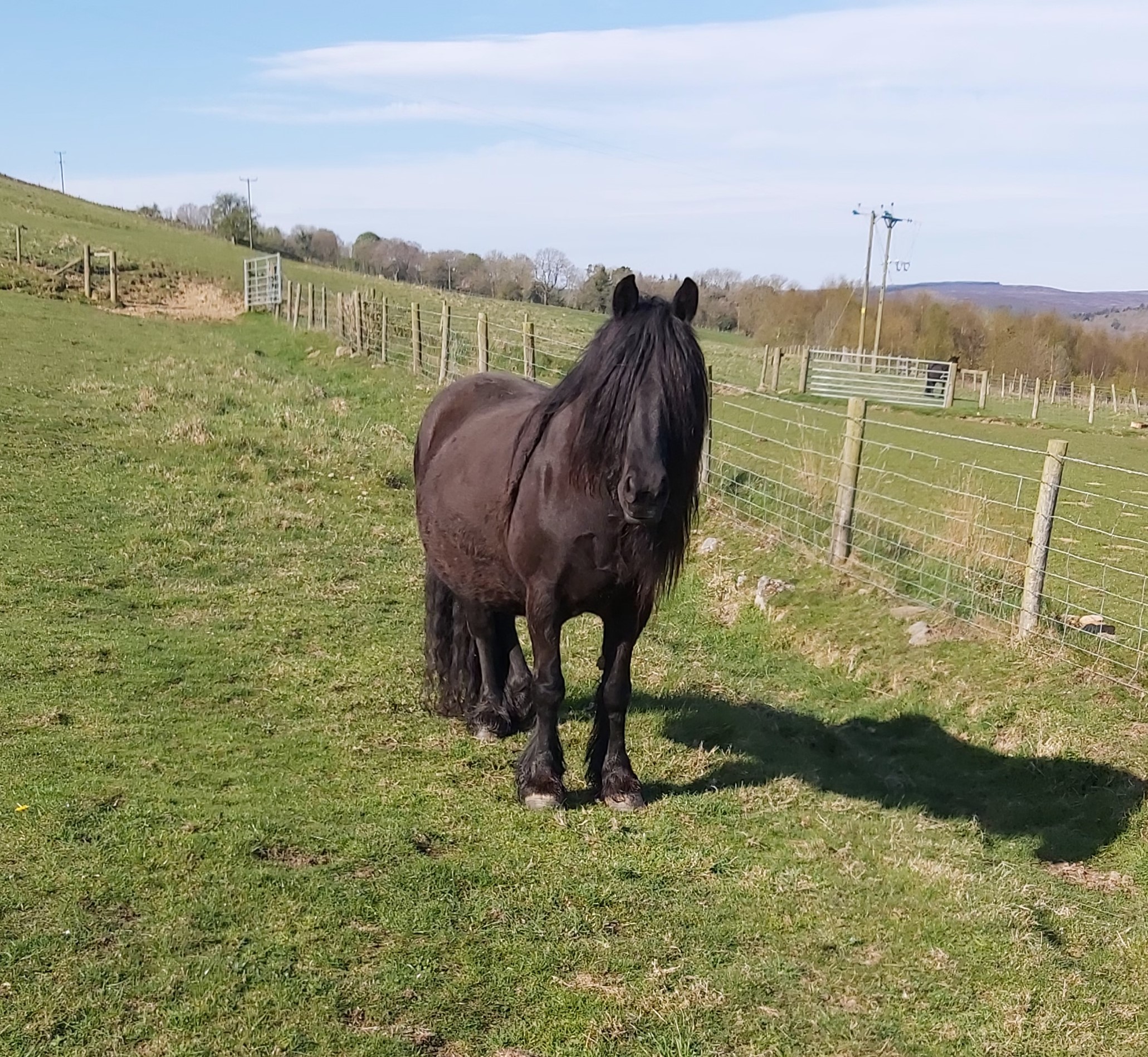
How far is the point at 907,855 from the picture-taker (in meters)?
4.46

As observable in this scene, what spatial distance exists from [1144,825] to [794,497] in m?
5.09

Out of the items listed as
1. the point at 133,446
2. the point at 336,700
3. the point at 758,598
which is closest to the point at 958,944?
the point at 336,700

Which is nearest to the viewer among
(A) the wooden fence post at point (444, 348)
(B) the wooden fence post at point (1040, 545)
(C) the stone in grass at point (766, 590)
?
(B) the wooden fence post at point (1040, 545)

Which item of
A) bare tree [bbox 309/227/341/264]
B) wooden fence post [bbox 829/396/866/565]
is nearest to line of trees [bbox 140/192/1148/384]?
bare tree [bbox 309/227/341/264]

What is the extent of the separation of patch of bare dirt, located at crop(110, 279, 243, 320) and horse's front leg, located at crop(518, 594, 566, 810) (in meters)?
28.1

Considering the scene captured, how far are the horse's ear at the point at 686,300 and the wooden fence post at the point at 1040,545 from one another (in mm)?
3349

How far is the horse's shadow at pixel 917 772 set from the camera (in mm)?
5188

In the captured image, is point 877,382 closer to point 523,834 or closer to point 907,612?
point 907,612

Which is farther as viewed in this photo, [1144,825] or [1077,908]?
[1144,825]

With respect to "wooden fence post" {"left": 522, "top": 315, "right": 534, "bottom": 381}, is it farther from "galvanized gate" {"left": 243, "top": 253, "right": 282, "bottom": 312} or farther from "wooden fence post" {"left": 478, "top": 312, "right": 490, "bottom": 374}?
"galvanized gate" {"left": 243, "top": 253, "right": 282, "bottom": 312}

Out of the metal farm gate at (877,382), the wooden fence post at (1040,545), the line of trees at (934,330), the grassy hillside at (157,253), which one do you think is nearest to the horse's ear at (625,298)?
the wooden fence post at (1040,545)

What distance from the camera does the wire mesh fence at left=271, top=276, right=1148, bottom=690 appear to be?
6.68 metres

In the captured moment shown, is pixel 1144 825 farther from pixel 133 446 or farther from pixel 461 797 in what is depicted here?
A: pixel 133 446

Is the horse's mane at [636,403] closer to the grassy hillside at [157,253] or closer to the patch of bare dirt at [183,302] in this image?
the grassy hillside at [157,253]
